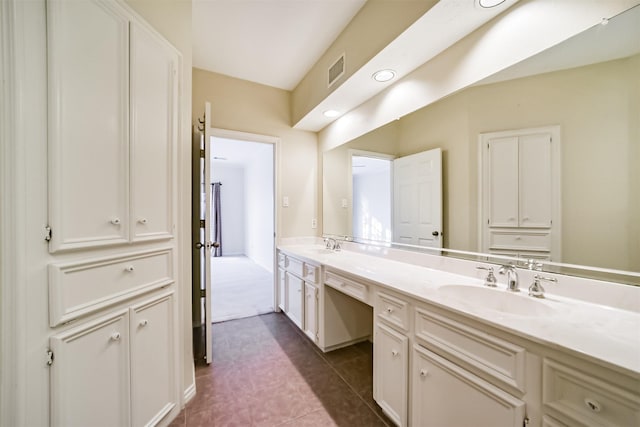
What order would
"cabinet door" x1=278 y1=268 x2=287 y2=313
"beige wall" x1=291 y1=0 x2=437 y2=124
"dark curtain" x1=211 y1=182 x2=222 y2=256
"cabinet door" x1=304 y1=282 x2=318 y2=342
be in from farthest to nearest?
"dark curtain" x1=211 y1=182 x2=222 y2=256, "cabinet door" x1=278 y1=268 x2=287 y2=313, "cabinet door" x1=304 y1=282 x2=318 y2=342, "beige wall" x1=291 y1=0 x2=437 y2=124

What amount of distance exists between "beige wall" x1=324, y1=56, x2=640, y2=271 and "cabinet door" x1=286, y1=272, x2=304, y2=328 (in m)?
1.58

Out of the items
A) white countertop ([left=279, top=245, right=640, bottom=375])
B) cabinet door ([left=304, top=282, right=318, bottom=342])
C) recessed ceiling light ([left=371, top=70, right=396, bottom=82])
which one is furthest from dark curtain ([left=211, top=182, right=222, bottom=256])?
white countertop ([left=279, top=245, right=640, bottom=375])

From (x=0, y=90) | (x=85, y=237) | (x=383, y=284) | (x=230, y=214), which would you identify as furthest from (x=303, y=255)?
(x=230, y=214)

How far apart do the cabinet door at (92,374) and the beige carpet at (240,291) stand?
1.79 m

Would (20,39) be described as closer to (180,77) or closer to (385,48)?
(180,77)

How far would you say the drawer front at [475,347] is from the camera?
33.8 inches

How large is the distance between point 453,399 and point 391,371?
14.9 inches

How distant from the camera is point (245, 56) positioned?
2473 millimetres

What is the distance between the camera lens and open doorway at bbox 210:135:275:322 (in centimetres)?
359

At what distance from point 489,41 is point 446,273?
4.40 feet

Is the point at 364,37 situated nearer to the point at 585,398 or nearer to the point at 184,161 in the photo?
the point at 184,161

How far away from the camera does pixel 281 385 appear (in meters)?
1.80

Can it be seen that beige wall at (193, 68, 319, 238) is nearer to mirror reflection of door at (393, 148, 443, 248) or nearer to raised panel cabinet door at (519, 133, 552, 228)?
mirror reflection of door at (393, 148, 443, 248)

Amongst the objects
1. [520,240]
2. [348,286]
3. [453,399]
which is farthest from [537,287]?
[348,286]
